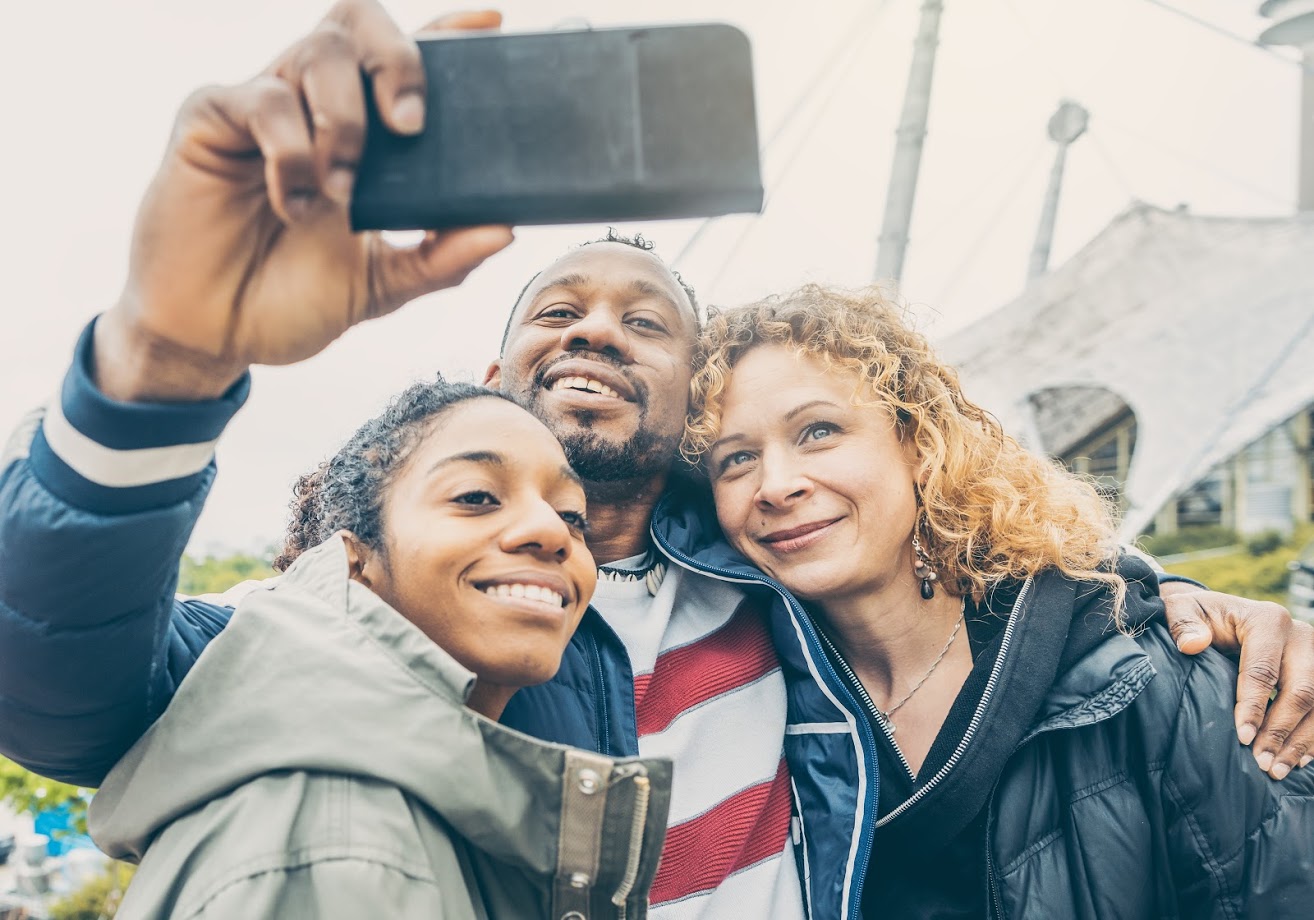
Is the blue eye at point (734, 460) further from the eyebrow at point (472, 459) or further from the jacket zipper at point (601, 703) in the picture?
the eyebrow at point (472, 459)

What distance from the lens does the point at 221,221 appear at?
4.03ft

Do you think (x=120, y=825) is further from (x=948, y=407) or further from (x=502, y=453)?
(x=948, y=407)

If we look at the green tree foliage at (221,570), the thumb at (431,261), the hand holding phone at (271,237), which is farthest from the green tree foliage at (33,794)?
the thumb at (431,261)

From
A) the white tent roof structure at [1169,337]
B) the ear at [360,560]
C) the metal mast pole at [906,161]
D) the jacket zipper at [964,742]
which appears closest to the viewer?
the ear at [360,560]

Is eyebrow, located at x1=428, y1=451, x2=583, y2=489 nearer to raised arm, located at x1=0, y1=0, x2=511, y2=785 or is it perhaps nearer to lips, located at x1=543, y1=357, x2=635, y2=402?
raised arm, located at x1=0, y1=0, x2=511, y2=785

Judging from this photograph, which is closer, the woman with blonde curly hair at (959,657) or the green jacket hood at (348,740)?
the green jacket hood at (348,740)

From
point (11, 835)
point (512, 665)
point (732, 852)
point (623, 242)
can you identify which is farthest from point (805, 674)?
point (11, 835)

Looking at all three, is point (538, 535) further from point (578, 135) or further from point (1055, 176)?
point (1055, 176)

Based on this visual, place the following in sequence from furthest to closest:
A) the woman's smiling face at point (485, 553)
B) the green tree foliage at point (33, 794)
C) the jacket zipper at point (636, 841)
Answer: the green tree foliage at point (33, 794) → the woman's smiling face at point (485, 553) → the jacket zipper at point (636, 841)

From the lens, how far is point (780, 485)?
244cm

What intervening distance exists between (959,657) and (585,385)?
1.25 metres

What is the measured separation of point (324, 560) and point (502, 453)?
388mm

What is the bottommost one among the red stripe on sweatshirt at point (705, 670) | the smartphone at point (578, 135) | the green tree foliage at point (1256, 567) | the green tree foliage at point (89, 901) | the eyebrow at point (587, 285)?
the green tree foliage at point (89, 901)

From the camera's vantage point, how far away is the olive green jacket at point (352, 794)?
51.8 inches
